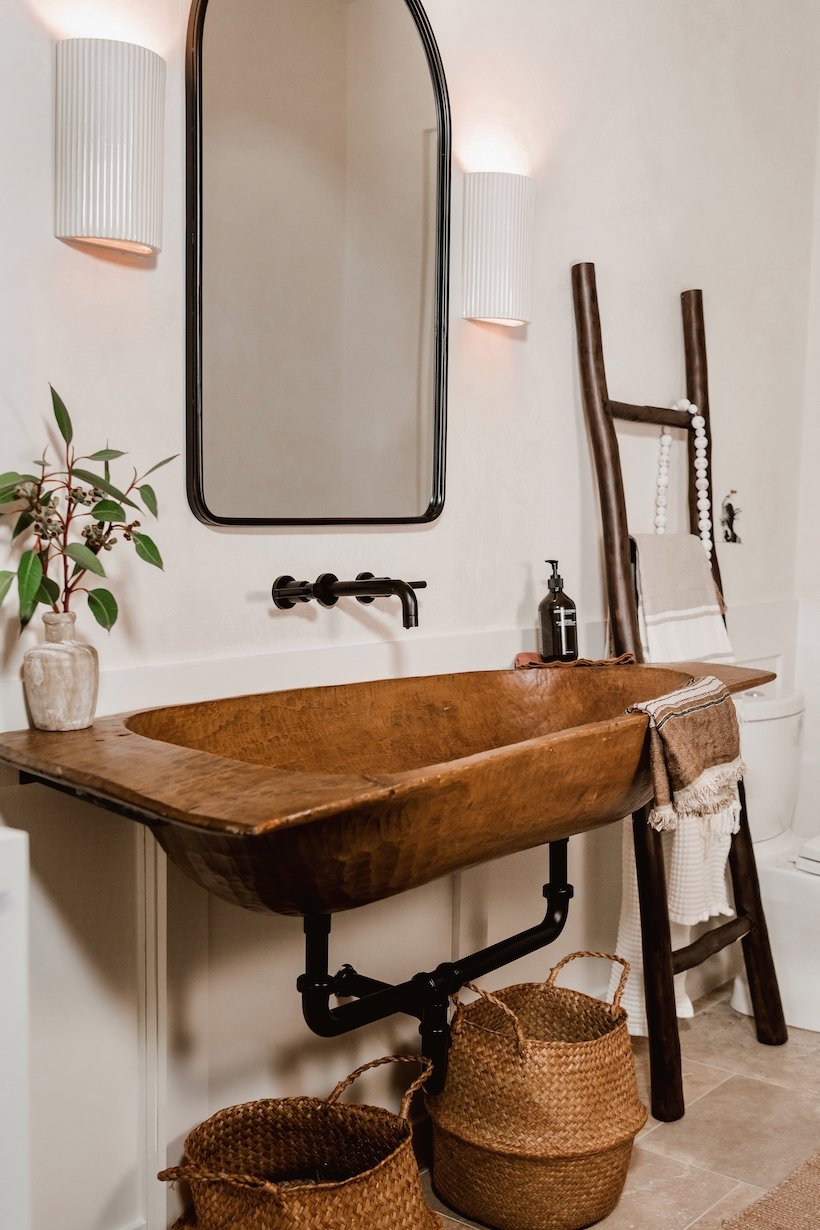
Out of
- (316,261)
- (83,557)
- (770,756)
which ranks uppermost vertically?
(316,261)

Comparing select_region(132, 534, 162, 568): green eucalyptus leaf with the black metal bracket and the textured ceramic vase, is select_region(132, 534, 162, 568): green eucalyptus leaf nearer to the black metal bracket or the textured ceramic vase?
the textured ceramic vase

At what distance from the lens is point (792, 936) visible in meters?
2.61

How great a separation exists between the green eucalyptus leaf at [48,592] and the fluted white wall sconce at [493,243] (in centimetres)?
100

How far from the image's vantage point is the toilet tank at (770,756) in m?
2.61

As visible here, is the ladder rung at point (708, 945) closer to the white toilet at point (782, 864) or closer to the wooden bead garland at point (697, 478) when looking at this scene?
the white toilet at point (782, 864)

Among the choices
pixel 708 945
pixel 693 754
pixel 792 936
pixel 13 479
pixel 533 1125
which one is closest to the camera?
pixel 13 479

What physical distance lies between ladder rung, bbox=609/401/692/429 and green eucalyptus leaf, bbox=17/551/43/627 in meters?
1.37

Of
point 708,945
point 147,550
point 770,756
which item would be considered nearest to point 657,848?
point 708,945

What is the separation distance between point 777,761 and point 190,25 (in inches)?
75.6

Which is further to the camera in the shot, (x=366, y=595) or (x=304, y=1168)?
(x=366, y=595)

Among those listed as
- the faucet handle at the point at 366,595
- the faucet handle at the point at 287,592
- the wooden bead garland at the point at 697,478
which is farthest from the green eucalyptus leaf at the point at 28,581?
the wooden bead garland at the point at 697,478

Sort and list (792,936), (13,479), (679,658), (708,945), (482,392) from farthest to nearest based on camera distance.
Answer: (792,936)
(679,658)
(708,945)
(482,392)
(13,479)

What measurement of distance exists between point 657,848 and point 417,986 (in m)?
0.71

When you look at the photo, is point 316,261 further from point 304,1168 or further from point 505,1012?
point 304,1168
